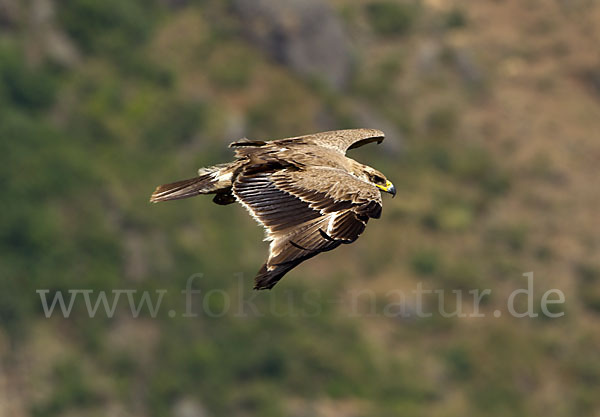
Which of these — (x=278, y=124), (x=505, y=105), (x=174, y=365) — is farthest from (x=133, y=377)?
(x=505, y=105)

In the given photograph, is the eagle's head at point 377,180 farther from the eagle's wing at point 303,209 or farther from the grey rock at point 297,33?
the grey rock at point 297,33

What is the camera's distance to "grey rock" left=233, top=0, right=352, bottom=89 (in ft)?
144

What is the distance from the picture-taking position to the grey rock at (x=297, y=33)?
43.9 metres

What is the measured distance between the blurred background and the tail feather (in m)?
21.2

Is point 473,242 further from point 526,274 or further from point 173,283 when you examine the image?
point 173,283

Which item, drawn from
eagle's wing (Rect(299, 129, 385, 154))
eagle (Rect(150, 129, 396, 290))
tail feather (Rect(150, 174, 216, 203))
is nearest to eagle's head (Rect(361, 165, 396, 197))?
eagle (Rect(150, 129, 396, 290))

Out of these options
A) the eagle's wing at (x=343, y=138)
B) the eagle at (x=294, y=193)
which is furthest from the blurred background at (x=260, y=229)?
the eagle at (x=294, y=193)

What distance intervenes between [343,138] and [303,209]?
9.90 ft

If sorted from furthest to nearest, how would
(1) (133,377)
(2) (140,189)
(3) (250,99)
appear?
(3) (250,99), (2) (140,189), (1) (133,377)

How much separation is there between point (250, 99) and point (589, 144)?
31.3ft

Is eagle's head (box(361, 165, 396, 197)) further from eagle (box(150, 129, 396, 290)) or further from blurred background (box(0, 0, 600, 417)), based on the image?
blurred background (box(0, 0, 600, 417))

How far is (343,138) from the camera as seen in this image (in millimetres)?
15898

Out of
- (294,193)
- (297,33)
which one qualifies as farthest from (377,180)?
(297,33)

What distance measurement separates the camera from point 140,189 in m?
39.3
